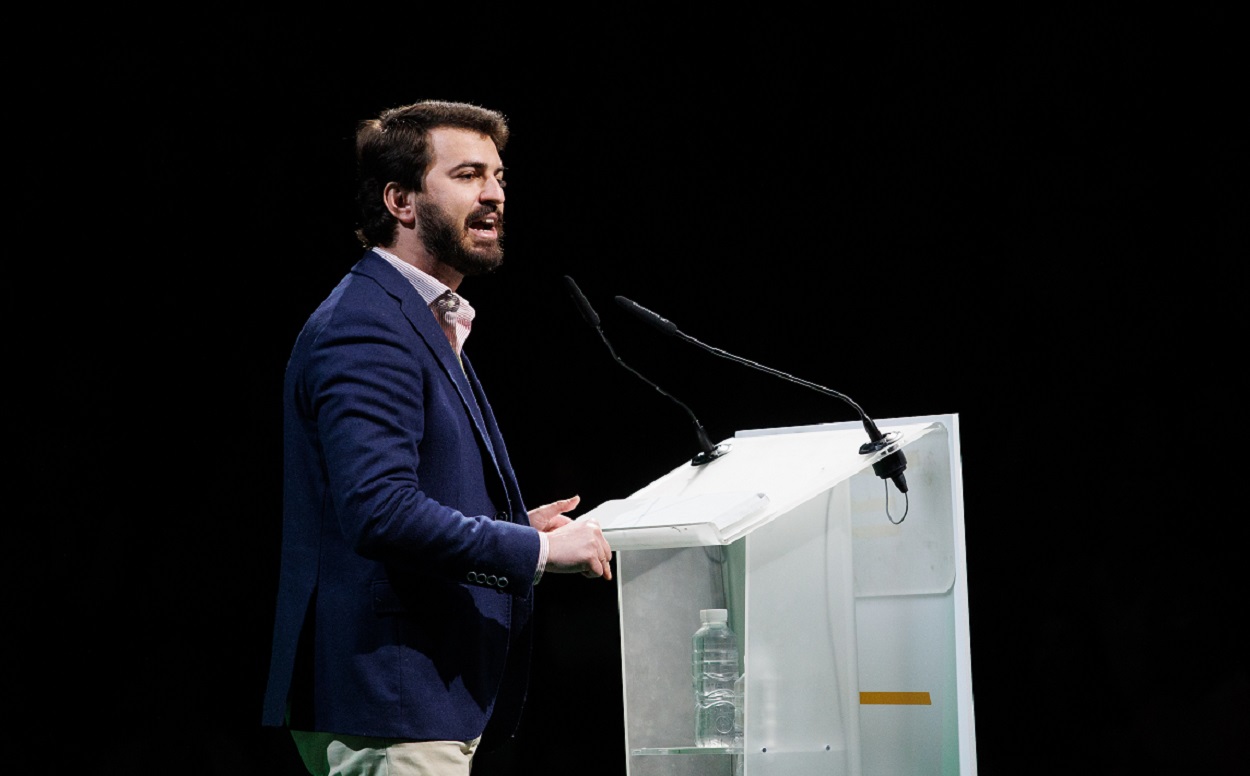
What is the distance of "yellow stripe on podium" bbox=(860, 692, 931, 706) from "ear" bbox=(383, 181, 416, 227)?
1.06 metres

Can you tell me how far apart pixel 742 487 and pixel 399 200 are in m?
0.66

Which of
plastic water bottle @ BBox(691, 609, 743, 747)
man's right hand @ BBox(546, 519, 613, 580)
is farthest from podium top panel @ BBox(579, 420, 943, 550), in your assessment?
plastic water bottle @ BBox(691, 609, 743, 747)

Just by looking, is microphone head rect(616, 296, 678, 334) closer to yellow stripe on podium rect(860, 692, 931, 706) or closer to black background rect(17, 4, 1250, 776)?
yellow stripe on podium rect(860, 692, 931, 706)

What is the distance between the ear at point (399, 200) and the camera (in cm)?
180

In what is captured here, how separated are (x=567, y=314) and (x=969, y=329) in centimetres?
112

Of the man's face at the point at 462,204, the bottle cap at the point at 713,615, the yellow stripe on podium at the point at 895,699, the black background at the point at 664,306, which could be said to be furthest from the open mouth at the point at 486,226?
the black background at the point at 664,306

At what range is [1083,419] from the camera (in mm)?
2664

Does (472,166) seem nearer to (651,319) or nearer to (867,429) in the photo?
(651,319)

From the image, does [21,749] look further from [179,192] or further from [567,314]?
[567,314]

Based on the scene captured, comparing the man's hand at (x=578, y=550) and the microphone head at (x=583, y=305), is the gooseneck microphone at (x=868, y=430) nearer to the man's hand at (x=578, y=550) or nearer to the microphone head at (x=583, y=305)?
the microphone head at (x=583, y=305)

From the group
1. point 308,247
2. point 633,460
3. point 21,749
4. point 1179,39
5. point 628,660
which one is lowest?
point 21,749

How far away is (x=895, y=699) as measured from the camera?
1.98 meters

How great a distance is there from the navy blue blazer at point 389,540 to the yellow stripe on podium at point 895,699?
0.66m

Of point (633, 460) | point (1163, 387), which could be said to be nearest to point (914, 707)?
point (1163, 387)
